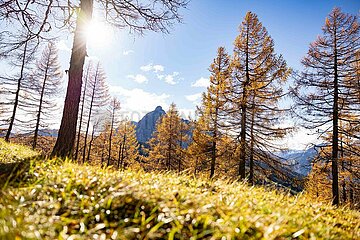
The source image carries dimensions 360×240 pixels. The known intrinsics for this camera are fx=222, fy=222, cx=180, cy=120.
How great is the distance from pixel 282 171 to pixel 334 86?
5704 millimetres

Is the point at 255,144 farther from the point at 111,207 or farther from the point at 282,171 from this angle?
the point at 111,207

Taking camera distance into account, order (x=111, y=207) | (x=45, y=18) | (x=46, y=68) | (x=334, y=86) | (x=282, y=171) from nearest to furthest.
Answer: (x=111, y=207) → (x=45, y=18) → (x=334, y=86) → (x=282, y=171) → (x=46, y=68)

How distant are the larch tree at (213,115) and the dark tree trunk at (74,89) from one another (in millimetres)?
8947

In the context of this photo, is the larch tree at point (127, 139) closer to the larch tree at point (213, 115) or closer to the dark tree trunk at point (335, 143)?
the larch tree at point (213, 115)

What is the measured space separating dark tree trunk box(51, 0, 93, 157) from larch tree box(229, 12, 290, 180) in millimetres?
9559

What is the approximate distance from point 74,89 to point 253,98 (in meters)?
11.1

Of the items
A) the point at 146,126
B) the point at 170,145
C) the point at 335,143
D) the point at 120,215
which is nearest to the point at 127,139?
the point at 170,145

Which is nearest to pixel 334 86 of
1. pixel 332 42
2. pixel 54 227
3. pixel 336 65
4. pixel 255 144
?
pixel 336 65

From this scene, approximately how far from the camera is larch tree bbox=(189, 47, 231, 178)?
14436 mm

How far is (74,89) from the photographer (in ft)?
19.6

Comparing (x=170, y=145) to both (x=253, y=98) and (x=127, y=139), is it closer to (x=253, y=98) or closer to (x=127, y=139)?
(x=127, y=139)

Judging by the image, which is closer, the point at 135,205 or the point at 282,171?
the point at 135,205

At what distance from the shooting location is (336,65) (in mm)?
12852

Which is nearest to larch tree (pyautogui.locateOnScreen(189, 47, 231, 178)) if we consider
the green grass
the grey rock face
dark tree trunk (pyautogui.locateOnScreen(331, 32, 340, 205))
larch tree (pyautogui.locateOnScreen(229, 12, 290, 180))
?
larch tree (pyautogui.locateOnScreen(229, 12, 290, 180))
